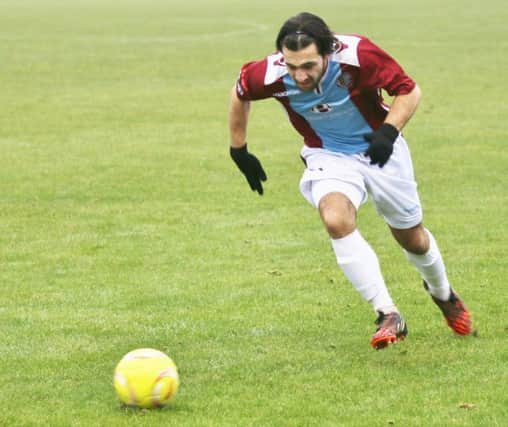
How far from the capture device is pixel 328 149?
7.72m

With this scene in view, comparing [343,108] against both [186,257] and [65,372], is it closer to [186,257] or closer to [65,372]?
[65,372]

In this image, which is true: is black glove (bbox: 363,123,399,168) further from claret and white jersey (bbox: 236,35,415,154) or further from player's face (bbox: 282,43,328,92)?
player's face (bbox: 282,43,328,92)

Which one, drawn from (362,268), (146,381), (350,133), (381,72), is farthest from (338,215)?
(146,381)

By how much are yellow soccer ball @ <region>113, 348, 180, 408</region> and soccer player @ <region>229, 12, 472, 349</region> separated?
1.32 metres

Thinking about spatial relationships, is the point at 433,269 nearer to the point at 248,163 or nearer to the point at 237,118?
the point at 248,163

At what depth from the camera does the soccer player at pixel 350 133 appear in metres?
7.09

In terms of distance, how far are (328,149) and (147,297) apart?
8.16ft

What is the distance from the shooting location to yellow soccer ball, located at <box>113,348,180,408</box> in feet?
21.1

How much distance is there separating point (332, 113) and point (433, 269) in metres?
1.31

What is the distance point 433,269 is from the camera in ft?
26.3

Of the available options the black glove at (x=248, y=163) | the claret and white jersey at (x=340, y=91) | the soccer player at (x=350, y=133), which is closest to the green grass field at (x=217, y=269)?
the soccer player at (x=350, y=133)

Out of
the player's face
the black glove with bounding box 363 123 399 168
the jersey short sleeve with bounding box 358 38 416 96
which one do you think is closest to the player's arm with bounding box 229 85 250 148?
the player's face

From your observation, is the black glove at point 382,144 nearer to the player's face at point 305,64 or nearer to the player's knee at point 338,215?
the player's knee at point 338,215

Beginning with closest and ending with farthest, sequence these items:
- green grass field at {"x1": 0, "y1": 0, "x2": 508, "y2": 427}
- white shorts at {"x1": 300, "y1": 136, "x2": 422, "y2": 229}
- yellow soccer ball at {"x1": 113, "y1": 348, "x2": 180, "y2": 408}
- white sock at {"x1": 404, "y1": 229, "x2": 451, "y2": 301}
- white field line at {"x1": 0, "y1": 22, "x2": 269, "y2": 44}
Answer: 1. yellow soccer ball at {"x1": 113, "y1": 348, "x2": 180, "y2": 408}
2. green grass field at {"x1": 0, "y1": 0, "x2": 508, "y2": 427}
3. white shorts at {"x1": 300, "y1": 136, "x2": 422, "y2": 229}
4. white sock at {"x1": 404, "y1": 229, "x2": 451, "y2": 301}
5. white field line at {"x1": 0, "y1": 22, "x2": 269, "y2": 44}
